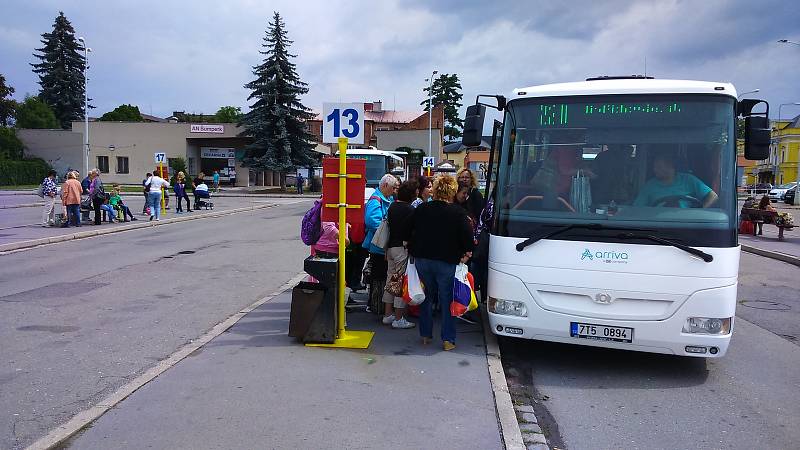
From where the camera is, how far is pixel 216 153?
63812 millimetres

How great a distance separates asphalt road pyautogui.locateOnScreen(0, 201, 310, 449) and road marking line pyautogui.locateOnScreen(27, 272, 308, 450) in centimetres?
14

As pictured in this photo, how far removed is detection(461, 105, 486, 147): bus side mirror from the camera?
23.0 feet

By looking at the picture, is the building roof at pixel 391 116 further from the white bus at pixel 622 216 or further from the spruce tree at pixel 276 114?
the white bus at pixel 622 216

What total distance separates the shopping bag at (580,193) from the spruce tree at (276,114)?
48.4 meters

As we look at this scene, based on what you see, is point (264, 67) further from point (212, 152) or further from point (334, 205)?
point (334, 205)

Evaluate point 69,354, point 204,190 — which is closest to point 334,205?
point 69,354

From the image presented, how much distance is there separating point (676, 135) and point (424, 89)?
8794cm

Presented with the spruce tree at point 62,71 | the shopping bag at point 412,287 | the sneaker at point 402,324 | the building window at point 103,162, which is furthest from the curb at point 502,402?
the spruce tree at point 62,71

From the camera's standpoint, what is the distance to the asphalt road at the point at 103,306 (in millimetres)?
5305

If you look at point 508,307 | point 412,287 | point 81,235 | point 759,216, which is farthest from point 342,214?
point 759,216

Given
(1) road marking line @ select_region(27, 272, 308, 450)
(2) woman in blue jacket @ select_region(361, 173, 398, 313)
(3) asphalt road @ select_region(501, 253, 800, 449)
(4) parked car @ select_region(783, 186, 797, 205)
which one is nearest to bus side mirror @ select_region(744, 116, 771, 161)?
(3) asphalt road @ select_region(501, 253, 800, 449)

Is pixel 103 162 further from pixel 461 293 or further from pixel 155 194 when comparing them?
pixel 461 293

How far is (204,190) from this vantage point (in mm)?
29812

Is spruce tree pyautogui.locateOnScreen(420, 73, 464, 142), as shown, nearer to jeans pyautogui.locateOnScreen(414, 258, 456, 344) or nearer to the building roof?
the building roof
